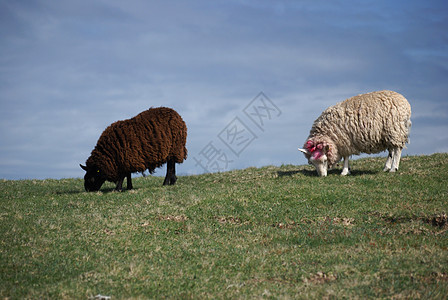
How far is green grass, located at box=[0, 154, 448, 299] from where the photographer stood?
8.76m

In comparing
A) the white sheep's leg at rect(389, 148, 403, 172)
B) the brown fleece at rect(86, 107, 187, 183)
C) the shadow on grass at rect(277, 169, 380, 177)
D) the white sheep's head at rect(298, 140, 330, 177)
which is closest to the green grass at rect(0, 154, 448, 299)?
the white sheep's leg at rect(389, 148, 403, 172)

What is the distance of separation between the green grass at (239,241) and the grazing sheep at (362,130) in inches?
48.9

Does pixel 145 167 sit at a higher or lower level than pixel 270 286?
higher

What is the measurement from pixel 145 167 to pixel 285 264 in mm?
11005

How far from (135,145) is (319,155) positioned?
8521mm

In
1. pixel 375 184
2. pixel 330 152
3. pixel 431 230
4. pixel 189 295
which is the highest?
pixel 330 152

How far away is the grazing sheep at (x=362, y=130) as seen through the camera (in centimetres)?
1970

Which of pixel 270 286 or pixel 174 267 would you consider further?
pixel 174 267

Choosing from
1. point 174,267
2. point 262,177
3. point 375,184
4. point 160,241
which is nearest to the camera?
point 174,267

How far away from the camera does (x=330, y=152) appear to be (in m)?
20.2

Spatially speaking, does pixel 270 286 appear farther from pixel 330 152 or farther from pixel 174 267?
pixel 330 152

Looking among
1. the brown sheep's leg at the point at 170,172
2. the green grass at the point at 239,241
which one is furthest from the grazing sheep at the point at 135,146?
the green grass at the point at 239,241

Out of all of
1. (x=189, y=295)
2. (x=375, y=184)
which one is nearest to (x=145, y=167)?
(x=375, y=184)

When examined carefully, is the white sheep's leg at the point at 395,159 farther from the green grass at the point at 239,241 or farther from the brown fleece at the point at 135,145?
the brown fleece at the point at 135,145
